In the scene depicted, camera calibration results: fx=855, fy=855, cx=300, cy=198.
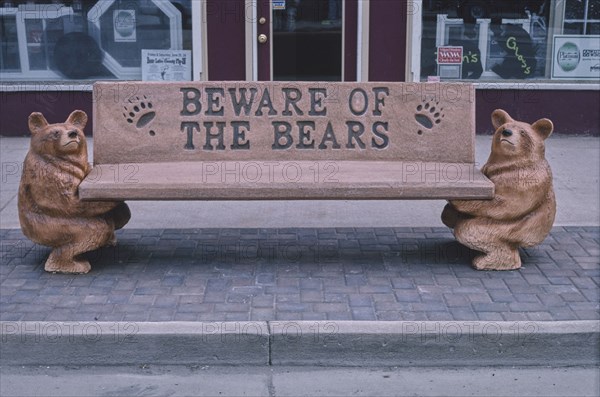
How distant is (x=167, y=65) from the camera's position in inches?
380

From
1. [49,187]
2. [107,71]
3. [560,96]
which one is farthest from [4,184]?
[560,96]

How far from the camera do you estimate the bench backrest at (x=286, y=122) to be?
5656 millimetres

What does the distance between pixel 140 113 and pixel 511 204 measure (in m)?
2.46

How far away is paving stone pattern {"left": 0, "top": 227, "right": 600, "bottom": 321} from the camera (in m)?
4.73

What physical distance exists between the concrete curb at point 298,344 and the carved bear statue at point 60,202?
88 centimetres

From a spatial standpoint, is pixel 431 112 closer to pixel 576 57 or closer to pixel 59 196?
pixel 59 196

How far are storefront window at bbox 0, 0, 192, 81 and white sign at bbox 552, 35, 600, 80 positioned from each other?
4.17 metres

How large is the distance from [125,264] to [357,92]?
6.24ft

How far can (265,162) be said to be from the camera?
566 centimetres

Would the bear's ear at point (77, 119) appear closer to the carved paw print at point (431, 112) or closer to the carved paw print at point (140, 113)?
the carved paw print at point (140, 113)

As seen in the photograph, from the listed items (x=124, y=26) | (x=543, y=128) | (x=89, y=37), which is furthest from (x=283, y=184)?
(x=89, y=37)

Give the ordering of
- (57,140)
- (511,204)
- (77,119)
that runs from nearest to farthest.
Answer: (57,140) < (511,204) < (77,119)

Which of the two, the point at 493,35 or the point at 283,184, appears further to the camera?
the point at 493,35

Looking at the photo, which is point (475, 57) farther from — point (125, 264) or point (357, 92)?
point (125, 264)
